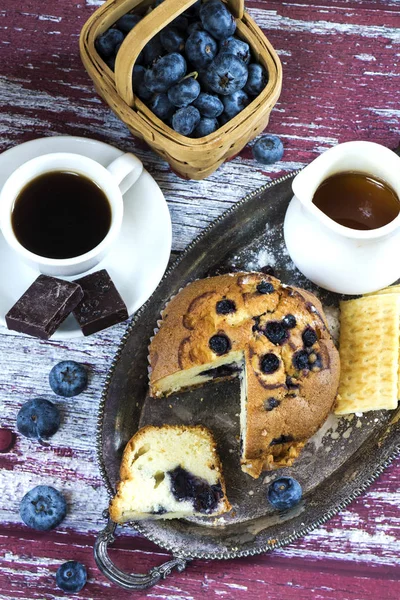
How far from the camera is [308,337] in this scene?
2146mm

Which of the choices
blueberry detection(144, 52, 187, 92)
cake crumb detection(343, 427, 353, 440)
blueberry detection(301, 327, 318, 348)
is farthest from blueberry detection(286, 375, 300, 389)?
blueberry detection(144, 52, 187, 92)

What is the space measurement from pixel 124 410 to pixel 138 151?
0.86m

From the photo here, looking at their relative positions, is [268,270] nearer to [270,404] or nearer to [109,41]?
[270,404]

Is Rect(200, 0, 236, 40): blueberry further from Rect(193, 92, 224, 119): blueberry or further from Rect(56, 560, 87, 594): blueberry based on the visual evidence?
Rect(56, 560, 87, 594): blueberry

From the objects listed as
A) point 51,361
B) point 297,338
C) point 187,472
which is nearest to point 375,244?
point 297,338

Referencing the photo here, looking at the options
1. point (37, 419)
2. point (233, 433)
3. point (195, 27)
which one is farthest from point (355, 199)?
point (37, 419)

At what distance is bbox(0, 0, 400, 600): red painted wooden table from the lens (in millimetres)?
2436

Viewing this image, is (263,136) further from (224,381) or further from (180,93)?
(224,381)

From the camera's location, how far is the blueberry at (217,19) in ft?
6.98

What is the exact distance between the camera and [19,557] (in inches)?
A: 95.9

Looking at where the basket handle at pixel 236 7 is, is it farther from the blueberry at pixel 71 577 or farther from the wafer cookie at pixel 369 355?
the blueberry at pixel 71 577

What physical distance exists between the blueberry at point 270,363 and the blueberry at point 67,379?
62 centimetres

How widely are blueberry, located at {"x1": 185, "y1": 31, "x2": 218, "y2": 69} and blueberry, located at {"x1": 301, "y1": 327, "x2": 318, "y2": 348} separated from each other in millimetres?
822

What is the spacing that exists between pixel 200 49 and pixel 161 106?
7.6 inches
